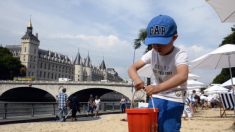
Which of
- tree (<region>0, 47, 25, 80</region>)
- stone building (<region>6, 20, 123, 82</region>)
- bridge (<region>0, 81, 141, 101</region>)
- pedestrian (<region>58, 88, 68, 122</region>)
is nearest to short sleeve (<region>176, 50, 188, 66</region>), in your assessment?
pedestrian (<region>58, 88, 68, 122</region>)

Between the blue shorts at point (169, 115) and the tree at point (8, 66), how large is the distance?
94307mm

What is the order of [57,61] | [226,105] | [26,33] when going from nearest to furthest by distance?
[226,105] → [26,33] → [57,61]

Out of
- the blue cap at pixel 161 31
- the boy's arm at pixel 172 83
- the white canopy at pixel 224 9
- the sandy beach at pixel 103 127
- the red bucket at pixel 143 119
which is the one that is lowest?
the sandy beach at pixel 103 127

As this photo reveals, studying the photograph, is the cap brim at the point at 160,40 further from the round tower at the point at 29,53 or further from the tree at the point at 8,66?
the round tower at the point at 29,53

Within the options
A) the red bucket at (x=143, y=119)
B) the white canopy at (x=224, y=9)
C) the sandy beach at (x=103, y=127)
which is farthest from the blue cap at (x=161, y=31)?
the sandy beach at (x=103, y=127)

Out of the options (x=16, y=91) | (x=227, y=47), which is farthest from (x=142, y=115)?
(x=16, y=91)

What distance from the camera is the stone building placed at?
433 feet

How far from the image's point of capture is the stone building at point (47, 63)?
132 meters

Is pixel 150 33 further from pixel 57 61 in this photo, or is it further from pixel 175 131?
pixel 57 61

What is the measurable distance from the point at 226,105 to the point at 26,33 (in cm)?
12675

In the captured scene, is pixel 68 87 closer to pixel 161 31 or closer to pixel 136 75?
pixel 136 75

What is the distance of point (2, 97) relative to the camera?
84.9 meters

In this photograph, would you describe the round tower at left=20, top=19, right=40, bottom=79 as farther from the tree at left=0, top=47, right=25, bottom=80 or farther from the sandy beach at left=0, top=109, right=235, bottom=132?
the sandy beach at left=0, top=109, right=235, bottom=132

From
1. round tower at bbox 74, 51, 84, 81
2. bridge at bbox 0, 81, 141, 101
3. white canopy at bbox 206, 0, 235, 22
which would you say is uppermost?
round tower at bbox 74, 51, 84, 81
